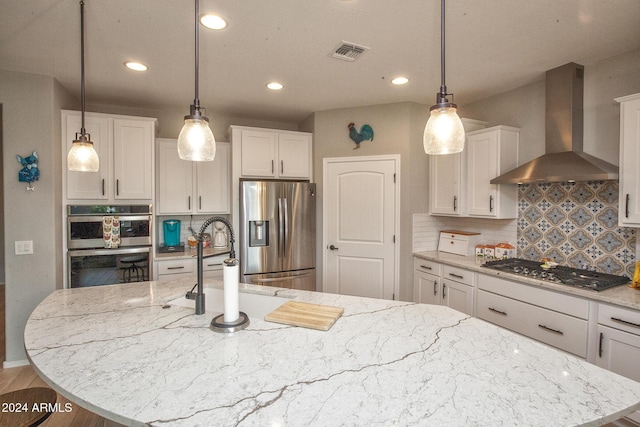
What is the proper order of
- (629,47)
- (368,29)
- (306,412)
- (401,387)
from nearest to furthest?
(306,412) < (401,387) < (368,29) < (629,47)

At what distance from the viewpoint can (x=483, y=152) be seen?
3074 millimetres

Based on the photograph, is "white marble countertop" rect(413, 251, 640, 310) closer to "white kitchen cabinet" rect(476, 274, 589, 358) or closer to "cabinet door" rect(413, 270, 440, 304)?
"white kitchen cabinet" rect(476, 274, 589, 358)

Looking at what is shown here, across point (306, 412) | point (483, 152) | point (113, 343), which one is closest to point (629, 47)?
point (483, 152)

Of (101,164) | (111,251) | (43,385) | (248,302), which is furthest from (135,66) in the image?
(43,385)

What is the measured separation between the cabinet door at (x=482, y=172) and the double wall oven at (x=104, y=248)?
3.21 meters

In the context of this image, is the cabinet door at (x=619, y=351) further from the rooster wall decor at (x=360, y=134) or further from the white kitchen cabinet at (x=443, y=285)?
the rooster wall decor at (x=360, y=134)

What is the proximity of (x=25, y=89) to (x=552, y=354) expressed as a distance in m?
3.94

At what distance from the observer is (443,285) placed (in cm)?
314

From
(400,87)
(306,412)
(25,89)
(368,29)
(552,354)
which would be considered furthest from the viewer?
(400,87)

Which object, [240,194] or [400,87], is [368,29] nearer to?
[400,87]

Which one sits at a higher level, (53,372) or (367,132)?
(367,132)

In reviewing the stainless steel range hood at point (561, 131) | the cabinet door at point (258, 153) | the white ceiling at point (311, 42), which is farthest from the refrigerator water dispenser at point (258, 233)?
the stainless steel range hood at point (561, 131)

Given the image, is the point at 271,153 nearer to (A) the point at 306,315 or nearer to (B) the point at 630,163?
(A) the point at 306,315

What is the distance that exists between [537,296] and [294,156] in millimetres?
2714
